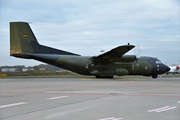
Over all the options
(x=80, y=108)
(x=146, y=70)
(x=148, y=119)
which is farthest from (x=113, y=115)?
(x=146, y=70)

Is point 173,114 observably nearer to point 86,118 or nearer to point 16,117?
point 86,118

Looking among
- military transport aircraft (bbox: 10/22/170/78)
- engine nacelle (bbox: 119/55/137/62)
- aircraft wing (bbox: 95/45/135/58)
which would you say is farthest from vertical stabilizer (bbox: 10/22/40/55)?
engine nacelle (bbox: 119/55/137/62)

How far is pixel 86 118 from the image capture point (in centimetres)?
662

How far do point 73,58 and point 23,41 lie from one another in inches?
252

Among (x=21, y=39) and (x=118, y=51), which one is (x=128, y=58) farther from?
(x=21, y=39)

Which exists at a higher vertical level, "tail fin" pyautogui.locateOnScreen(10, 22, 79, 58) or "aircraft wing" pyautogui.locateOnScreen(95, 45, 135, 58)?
"tail fin" pyautogui.locateOnScreen(10, 22, 79, 58)

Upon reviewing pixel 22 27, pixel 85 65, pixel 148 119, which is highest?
pixel 22 27

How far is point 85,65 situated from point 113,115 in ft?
77.2

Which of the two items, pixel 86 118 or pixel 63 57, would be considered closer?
pixel 86 118

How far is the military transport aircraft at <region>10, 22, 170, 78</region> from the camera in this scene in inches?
1169

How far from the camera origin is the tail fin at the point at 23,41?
2961 centimetres

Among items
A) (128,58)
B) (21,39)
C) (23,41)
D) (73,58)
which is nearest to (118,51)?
(128,58)

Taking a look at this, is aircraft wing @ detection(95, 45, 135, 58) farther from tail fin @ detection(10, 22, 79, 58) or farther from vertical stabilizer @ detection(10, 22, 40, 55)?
vertical stabilizer @ detection(10, 22, 40, 55)

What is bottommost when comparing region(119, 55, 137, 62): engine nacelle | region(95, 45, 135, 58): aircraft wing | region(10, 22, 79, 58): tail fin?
region(119, 55, 137, 62): engine nacelle
